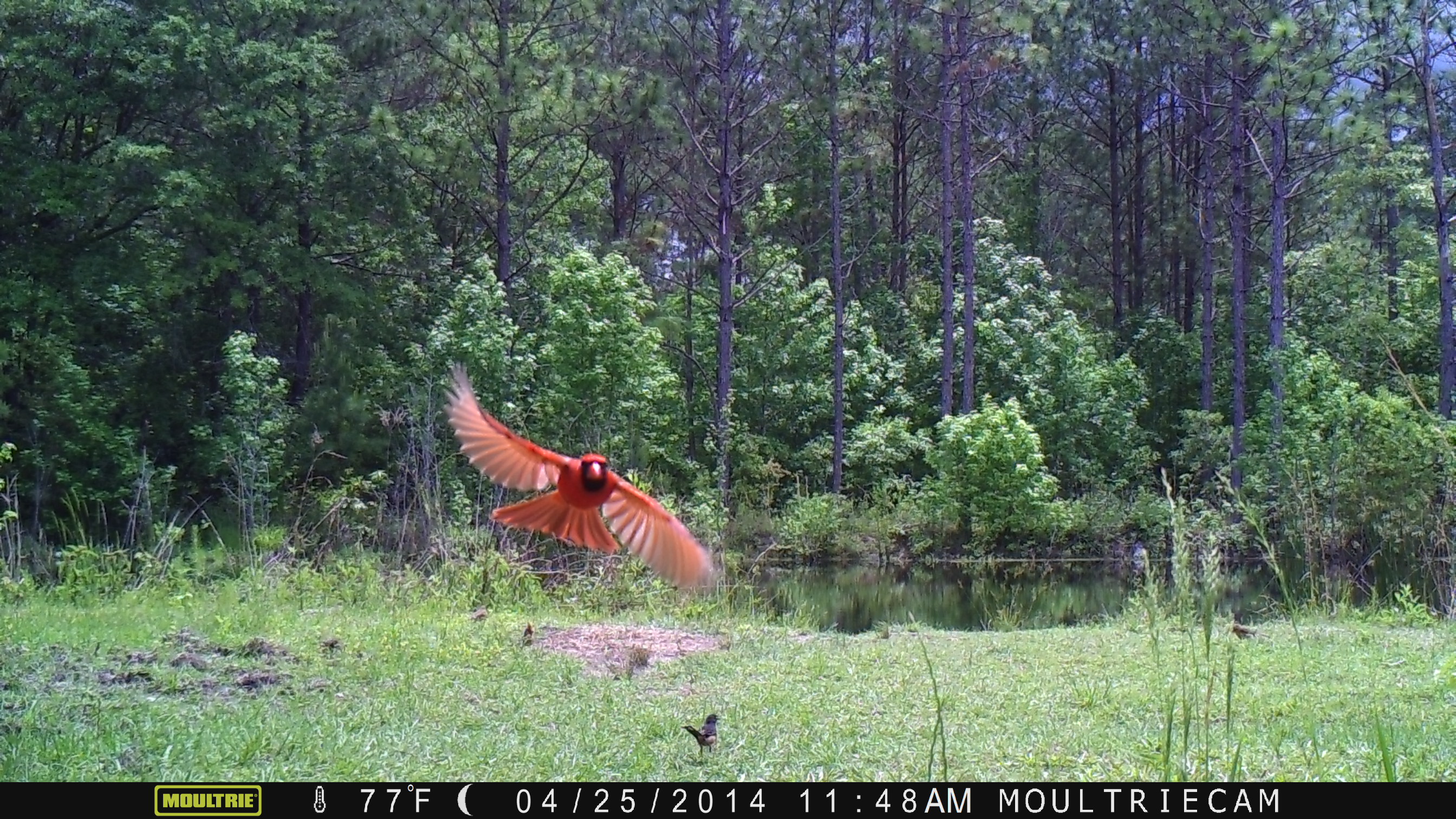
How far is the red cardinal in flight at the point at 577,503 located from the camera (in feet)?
9.88

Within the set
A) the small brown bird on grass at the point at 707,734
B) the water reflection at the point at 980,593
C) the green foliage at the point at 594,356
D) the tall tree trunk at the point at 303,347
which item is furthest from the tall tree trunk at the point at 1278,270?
the small brown bird on grass at the point at 707,734

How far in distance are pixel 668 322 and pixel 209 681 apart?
52.0 ft

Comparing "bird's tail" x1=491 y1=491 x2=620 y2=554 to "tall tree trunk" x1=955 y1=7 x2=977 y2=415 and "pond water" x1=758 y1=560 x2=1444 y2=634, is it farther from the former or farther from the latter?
"tall tree trunk" x1=955 y1=7 x2=977 y2=415

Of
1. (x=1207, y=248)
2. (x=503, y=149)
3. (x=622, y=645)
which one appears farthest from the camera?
(x=1207, y=248)

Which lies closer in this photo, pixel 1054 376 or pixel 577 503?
pixel 577 503

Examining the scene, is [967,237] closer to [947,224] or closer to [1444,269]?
[947,224]

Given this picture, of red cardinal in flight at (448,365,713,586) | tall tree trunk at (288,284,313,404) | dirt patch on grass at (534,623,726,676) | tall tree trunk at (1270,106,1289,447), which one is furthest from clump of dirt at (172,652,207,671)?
tall tree trunk at (1270,106,1289,447)

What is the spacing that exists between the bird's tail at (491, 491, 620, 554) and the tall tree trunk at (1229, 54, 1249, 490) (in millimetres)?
17426

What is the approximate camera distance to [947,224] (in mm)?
22203

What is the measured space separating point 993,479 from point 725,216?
243 inches
